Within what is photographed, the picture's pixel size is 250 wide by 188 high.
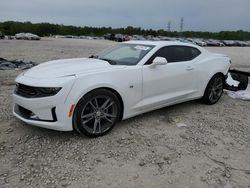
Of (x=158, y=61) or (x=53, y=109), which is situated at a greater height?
(x=158, y=61)

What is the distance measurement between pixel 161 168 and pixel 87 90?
1433 millimetres

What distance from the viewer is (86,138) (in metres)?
3.84

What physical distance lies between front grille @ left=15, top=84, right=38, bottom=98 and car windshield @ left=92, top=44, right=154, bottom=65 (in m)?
1.37

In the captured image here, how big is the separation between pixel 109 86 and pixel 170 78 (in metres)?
1.33

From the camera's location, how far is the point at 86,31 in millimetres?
103562

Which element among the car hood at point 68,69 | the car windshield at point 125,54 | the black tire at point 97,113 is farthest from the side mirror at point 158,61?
the black tire at point 97,113

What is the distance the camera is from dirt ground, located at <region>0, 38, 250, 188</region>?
118 inches

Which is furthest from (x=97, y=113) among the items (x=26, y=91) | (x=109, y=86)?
(x=26, y=91)

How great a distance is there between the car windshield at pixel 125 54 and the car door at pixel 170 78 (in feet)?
0.69

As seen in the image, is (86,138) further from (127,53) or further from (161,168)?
(127,53)

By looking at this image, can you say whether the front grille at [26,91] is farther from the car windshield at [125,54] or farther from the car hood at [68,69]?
the car windshield at [125,54]

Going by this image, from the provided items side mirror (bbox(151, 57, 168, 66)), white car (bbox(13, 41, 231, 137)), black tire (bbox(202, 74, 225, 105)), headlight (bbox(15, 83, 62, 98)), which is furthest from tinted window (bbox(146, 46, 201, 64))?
headlight (bbox(15, 83, 62, 98))

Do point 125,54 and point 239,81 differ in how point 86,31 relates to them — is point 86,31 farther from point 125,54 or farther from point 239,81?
point 125,54

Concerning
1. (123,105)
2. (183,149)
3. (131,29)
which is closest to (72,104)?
(123,105)
